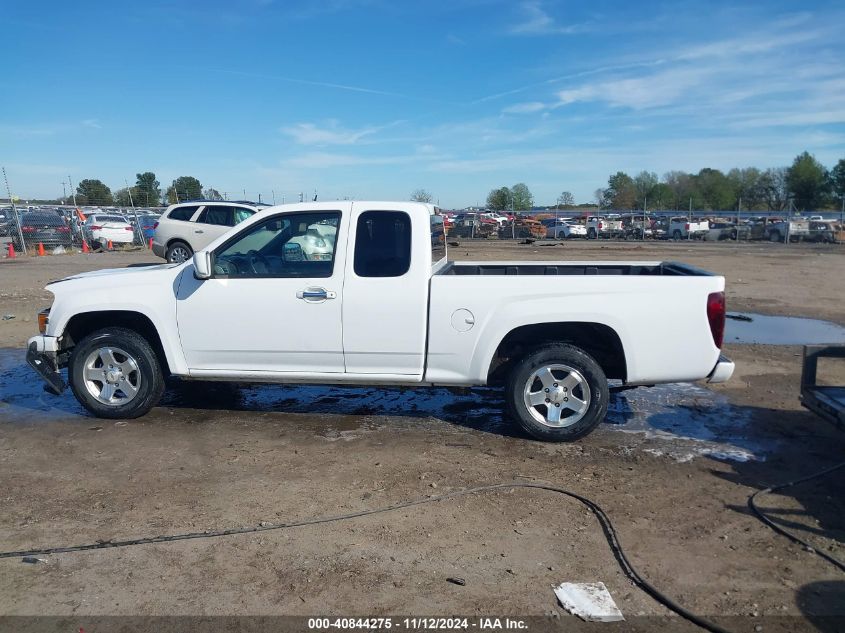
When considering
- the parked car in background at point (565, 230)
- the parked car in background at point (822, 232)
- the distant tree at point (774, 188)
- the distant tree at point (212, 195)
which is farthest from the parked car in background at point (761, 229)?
the distant tree at point (774, 188)

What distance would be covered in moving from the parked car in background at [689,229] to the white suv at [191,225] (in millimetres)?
30021

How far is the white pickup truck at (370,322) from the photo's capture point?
5445 mm

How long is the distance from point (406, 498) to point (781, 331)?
8.23 metres

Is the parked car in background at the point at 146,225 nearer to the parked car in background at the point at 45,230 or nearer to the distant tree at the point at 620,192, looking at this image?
the parked car in background at the point at 45,230

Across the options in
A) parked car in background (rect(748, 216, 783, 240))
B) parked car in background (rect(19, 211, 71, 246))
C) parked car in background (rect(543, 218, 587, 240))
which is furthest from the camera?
parked car in background (rect(543, 218, 587, 240))

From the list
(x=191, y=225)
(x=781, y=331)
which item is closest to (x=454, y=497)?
(x=781, y=331)

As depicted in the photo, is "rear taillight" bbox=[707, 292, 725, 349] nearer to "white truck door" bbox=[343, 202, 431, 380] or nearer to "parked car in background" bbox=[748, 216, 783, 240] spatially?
"white truck door" bbox=[343, 202, 431, 380]

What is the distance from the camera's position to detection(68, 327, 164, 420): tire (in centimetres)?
605

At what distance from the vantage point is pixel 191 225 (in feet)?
→ 57.7

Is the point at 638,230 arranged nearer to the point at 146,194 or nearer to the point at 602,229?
the point at 602,229

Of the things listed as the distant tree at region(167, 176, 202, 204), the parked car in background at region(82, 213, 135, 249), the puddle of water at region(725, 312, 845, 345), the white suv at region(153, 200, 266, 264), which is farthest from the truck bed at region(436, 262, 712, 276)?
the distant tree at region(167, 176, 202, 204)

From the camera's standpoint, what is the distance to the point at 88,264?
66.8 ft

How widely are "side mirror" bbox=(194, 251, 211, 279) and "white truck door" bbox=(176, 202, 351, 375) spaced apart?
0.36ft

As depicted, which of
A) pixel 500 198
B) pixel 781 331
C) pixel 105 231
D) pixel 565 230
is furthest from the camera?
pixel 500 198
